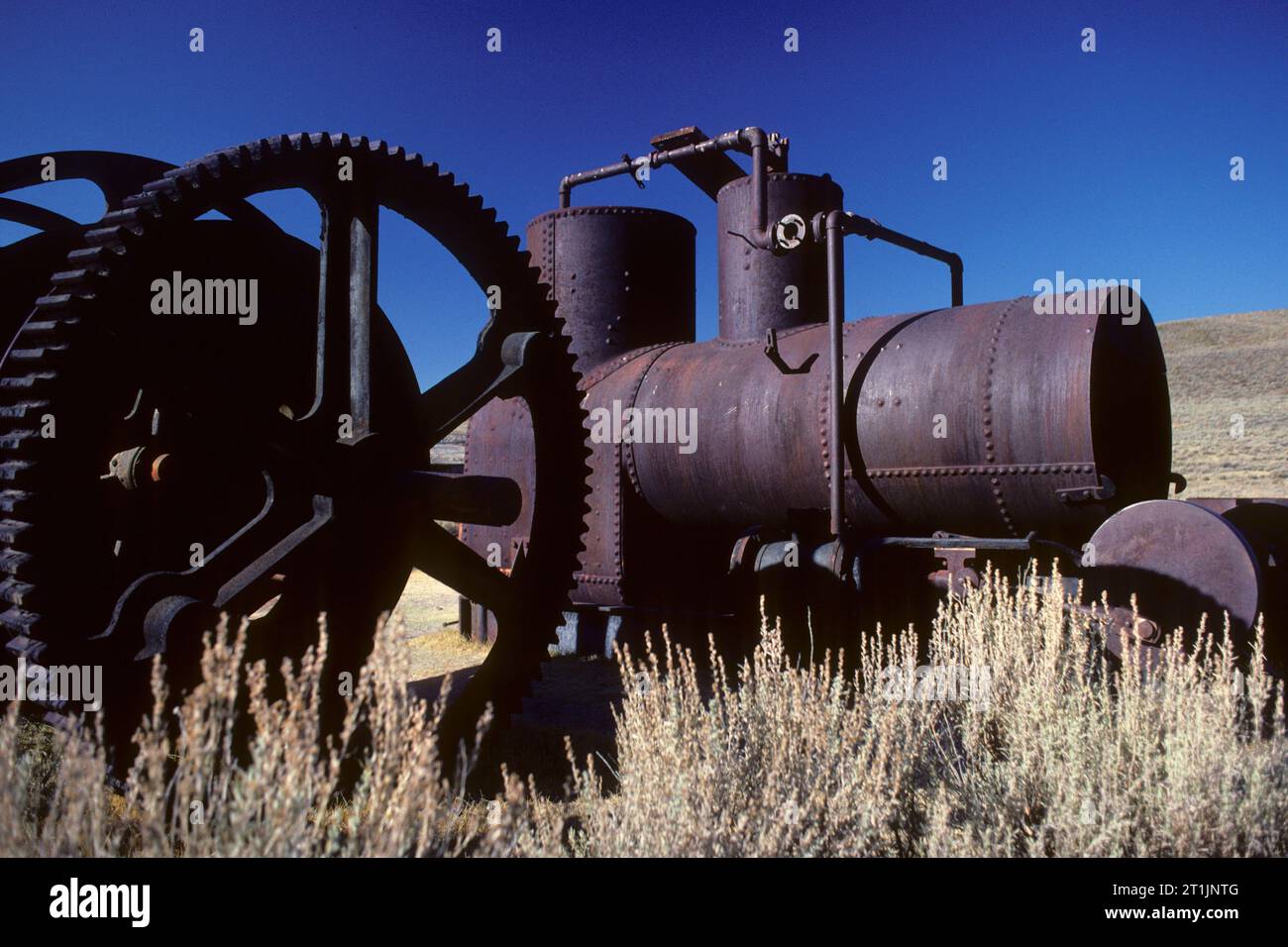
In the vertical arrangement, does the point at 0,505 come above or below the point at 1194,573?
above

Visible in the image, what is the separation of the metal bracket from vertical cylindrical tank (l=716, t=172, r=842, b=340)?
0.87 meters

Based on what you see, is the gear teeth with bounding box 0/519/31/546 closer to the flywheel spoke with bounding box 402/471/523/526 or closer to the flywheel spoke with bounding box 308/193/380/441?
the flywheel spoke with bounding box 308/193/380/441

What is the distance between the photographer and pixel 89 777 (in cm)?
229

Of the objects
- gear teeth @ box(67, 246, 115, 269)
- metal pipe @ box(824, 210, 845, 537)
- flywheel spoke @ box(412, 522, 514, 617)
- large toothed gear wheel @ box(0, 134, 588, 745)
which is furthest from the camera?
metal pipe @ box(824, 210, 845, 537)

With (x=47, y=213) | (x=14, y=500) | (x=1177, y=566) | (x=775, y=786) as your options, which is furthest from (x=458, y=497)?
(x=1177, y=566)

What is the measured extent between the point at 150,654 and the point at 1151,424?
18.5 feet

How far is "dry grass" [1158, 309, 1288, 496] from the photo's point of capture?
22.0 metres

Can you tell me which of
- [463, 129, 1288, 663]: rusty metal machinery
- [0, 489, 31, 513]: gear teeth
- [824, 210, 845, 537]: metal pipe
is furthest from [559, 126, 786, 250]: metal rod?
[0, 489, 31, 513]: gear teeth

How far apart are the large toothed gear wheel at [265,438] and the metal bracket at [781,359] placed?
2035mm

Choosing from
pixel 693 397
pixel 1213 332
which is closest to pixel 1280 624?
pixel 693 397

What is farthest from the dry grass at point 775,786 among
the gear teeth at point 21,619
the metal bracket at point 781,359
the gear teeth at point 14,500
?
the metal bracket at point 781,359

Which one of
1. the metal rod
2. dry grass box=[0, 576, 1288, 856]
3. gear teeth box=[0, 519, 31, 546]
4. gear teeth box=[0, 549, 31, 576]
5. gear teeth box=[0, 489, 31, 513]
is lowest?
dry grass box=[0, 576, 1288, 856]
